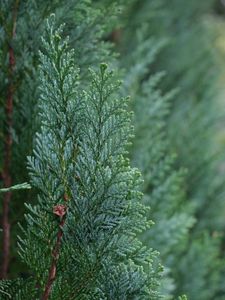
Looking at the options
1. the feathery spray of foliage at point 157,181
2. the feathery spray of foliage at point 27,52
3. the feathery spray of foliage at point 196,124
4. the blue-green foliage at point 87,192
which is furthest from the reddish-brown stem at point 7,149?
the feathery spray of foliage at point 196,124

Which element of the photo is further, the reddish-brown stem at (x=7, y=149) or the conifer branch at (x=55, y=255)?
the reddish-brown stem at (x=7, y=149)

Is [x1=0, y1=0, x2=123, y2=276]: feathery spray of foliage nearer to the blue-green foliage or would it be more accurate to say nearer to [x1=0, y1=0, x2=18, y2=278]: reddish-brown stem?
[x1=0, y1=0, x2=18, y2=278]: reddish-brown stem

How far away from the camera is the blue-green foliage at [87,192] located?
1.34 meters

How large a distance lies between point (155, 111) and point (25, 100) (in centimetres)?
115

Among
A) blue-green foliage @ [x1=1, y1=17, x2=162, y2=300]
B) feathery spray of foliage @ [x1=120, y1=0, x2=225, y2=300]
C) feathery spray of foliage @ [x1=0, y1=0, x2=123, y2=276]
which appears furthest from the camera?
feathery spray of foliage @ [x1=120, y1=0, x2=225, y2=300]

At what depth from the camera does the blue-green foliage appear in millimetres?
1339

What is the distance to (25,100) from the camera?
6.00ft

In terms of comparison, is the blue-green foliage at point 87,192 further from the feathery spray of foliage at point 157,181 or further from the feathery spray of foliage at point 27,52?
the feathery spray of foliage at point 157,181

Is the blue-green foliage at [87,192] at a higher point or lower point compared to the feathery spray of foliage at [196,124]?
lower

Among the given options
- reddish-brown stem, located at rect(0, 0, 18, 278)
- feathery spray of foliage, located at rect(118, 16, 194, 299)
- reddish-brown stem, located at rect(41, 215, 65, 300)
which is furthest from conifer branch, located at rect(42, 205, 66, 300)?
feathery spray of foliage, located at rect(118, 16, 194, 299)

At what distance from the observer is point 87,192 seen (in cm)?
134

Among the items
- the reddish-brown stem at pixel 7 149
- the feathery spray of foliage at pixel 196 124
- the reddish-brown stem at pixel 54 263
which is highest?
the feathery spray of foliage at pixel 196 124

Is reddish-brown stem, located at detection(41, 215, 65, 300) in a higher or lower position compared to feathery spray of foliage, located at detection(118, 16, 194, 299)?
lower

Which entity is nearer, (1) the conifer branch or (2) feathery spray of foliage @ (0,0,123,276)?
(1) the conifer branch
